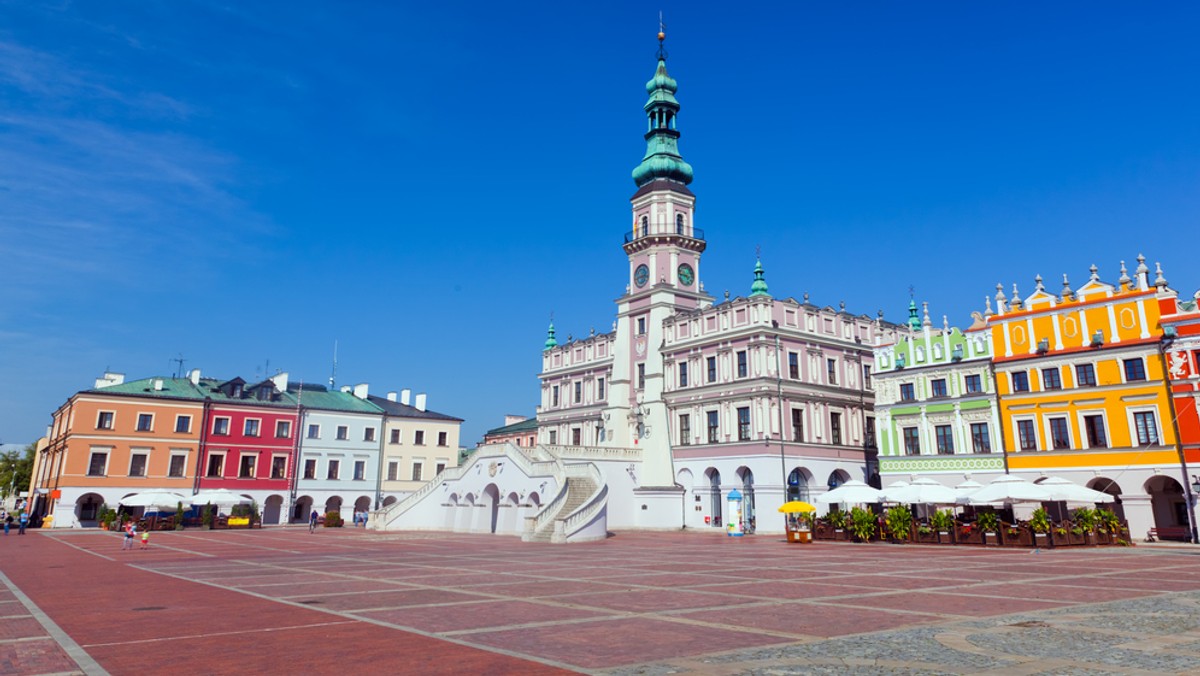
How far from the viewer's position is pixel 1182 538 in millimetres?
35844

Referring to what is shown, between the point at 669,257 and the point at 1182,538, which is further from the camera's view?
the point at 669,257

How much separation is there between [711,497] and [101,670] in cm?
4422

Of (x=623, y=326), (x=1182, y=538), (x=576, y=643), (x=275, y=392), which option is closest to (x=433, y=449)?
(x=275, y=392)

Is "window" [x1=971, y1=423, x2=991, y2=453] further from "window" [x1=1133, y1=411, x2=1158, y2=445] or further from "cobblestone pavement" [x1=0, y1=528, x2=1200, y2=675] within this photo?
"cobblestone pavement" [x1=0, y1=528, x2=1200, y2=675]

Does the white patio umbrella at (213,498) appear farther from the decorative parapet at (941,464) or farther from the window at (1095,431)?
the window at (1095,431)

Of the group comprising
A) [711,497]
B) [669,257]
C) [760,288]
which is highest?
[669,257]

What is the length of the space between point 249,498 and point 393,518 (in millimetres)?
13903

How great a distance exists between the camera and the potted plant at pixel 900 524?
34.7 meters

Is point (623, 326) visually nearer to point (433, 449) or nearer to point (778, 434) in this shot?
point (778, 434)

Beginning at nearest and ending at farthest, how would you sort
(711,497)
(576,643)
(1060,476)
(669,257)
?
(576,643), (1060,476), (711,497), (669,257)

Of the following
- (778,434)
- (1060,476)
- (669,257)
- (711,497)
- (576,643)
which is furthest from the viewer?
(669,257)

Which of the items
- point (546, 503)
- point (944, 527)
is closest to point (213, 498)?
point (546, 503)

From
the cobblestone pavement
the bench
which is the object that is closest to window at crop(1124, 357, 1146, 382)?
the bench

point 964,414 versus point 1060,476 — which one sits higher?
point 964,414
